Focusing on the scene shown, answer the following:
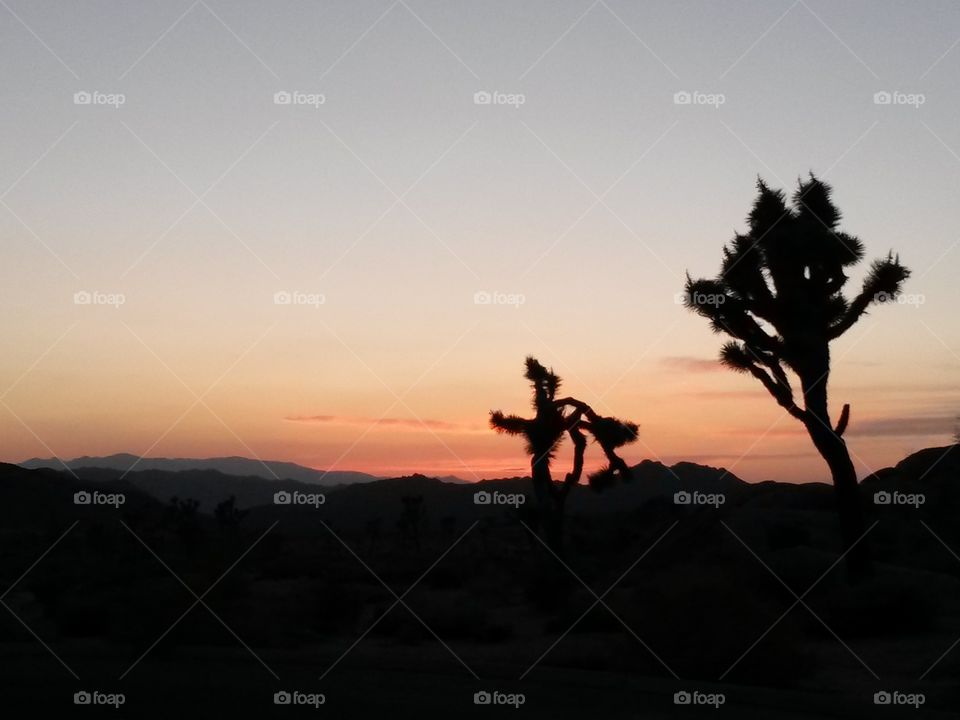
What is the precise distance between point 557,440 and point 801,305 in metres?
7.26

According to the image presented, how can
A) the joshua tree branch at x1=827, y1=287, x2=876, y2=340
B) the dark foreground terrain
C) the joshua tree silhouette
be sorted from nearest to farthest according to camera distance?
the dark foreground terrain → the joshua tree branch at x1=827, y1=287, x2=876, y2=340 → the joshua tree silhouette

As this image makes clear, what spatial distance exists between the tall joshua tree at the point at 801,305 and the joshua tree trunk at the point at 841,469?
21 millimetres

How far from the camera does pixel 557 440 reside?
24.7 meters

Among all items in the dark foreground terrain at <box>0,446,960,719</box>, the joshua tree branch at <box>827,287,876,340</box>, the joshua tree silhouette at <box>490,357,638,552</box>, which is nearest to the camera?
the dark foreground terrain at <box>0,446,960,719</box>

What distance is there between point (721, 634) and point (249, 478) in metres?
118

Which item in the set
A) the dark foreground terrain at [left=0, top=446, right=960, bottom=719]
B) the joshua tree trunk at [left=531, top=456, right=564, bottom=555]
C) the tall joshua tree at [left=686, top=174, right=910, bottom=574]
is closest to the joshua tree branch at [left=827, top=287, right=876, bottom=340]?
the tall joshua tree at [left=686, top=174, right=910, bottom=574]

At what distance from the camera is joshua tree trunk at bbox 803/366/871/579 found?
20.2m

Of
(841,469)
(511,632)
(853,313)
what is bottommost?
(511,632)

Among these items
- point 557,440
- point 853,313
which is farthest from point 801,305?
point 557,440

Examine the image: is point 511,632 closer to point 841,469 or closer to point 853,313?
point 841,469

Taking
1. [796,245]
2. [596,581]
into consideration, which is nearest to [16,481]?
[596,581]

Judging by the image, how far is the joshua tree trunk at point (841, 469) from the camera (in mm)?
20250

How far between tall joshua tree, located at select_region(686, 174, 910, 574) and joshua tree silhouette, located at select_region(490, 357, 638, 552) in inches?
199

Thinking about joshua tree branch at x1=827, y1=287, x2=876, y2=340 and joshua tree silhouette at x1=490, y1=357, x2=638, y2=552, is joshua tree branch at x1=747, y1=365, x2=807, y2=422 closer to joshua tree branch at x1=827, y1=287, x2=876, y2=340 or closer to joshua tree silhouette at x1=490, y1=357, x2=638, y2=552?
joshua tree branch at x1=827, y1=287, x2=876, y2=340
